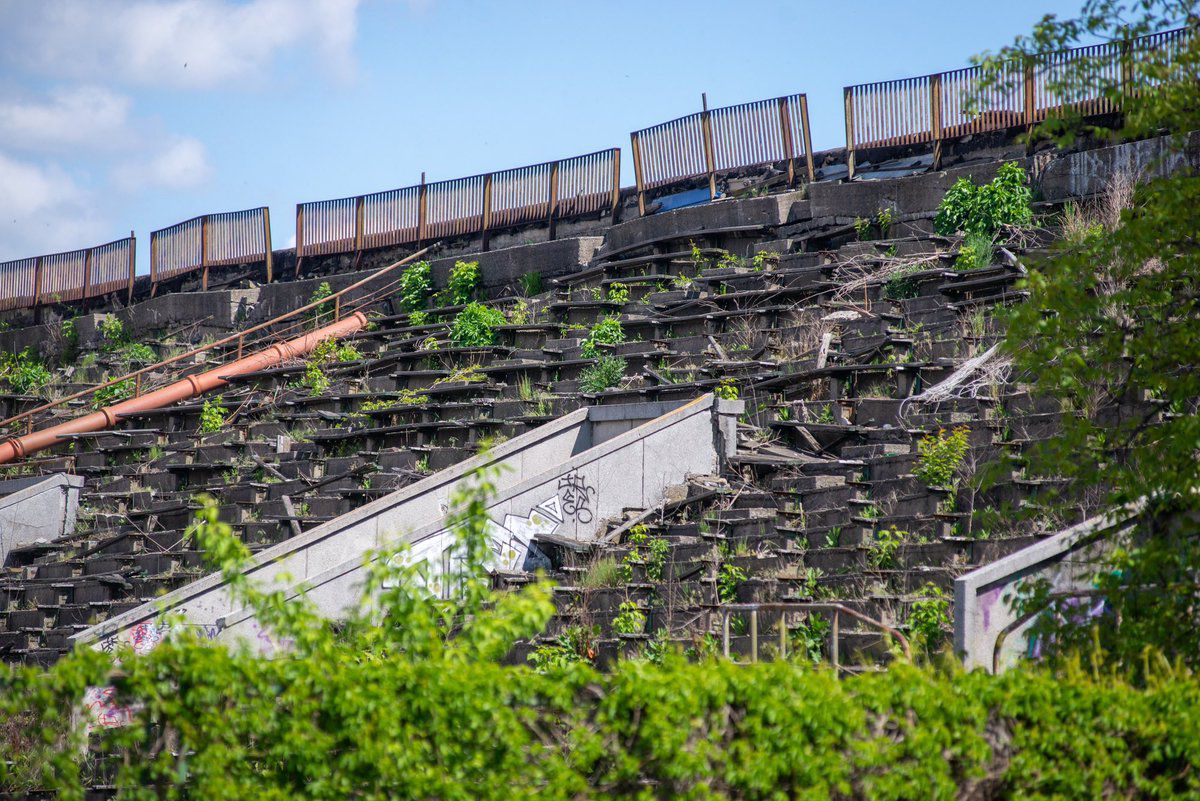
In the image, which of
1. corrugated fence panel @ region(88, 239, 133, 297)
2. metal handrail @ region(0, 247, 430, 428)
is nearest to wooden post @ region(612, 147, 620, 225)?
metal handrail @ region(0, 247, 430, 428)

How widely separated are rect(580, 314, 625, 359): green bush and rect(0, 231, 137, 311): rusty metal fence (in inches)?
760

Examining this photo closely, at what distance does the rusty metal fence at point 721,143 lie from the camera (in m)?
24.5

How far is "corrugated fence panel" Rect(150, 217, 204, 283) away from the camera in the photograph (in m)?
34.0

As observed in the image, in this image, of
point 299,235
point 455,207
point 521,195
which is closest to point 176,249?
point 299,235

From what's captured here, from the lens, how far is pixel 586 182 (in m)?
27.3

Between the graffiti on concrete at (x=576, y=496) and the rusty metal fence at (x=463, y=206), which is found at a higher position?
the rusty metal fence at (x=463, y=206)

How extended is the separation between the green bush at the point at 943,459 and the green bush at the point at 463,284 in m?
14.6

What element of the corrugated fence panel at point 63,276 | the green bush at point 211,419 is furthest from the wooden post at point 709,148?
the corrugated fence panel at point 63,276

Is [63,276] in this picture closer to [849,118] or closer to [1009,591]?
[849,118]

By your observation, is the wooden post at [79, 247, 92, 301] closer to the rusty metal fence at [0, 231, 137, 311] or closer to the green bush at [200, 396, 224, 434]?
the rusty metal fence at [0, 231, 137, 311]

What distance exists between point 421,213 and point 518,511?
51.2ft

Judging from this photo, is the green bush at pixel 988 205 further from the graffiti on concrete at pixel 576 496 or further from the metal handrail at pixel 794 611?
the metal handrail at pixel 794 611

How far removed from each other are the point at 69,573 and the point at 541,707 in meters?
15.6

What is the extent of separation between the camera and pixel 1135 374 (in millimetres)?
9000
